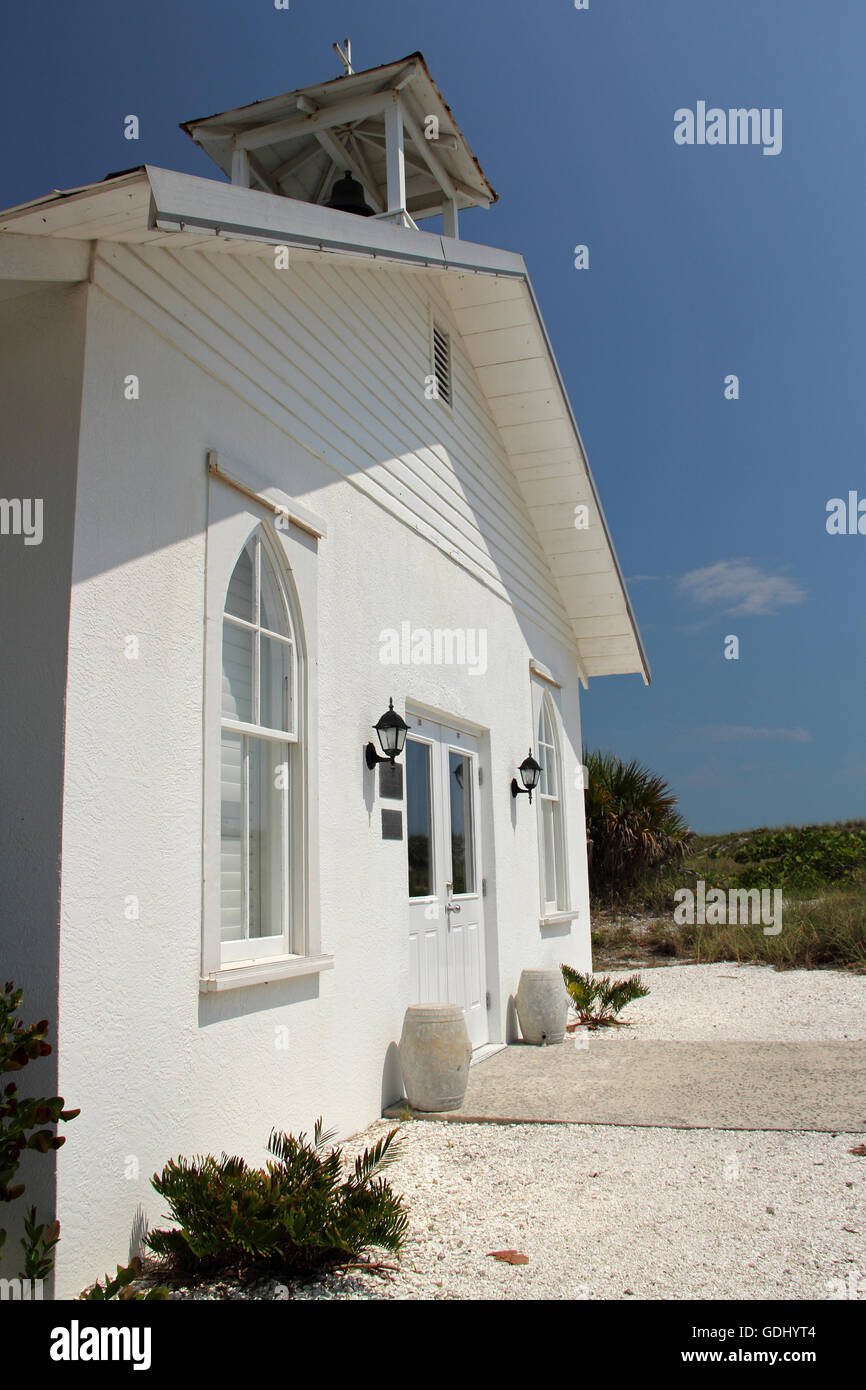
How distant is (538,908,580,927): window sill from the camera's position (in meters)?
9.29

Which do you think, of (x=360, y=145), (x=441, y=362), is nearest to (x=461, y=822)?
(x=441, y=362)

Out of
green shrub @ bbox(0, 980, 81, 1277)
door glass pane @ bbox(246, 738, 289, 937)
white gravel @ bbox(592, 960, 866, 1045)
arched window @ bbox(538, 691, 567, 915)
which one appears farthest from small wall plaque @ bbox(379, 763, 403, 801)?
arched window @ bbox(538, 691, 567, 915)

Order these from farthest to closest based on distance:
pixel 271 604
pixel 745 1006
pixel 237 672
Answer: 1. pixel 745 1006
2. pixel 271 604
3. pixel 237 672

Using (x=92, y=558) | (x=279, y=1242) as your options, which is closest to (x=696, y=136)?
(x=92, y=558)

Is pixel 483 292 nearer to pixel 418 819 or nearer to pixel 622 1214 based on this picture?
pixel 418 819

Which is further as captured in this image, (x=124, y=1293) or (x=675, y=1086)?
(x=675, y=1086)

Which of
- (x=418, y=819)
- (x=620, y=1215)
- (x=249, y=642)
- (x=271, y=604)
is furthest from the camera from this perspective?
(x=418, y=819)

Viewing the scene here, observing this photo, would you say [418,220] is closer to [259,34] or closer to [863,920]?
[259,34]

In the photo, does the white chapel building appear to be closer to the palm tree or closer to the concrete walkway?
the concrete walkway

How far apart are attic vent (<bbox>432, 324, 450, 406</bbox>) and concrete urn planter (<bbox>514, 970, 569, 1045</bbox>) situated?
4.85 m

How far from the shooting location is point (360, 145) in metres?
8.27

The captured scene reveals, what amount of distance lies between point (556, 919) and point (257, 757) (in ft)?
18.7

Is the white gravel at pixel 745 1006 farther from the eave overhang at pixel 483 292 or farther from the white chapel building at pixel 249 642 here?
the eave overhang at pixel 483 292

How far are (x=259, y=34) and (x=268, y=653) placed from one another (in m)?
6.54
